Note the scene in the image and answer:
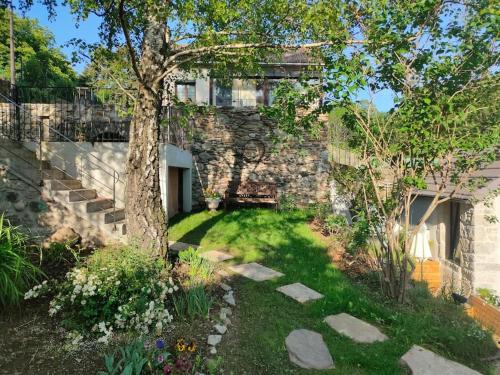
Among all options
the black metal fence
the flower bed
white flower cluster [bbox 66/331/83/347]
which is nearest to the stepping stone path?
white flower cluster [bbox 66/331/83/347]

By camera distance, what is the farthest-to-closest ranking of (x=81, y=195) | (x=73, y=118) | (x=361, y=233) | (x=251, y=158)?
(x=251, y=158), (x=73, y=118), (x=81, y=195), (x=361, y=233)

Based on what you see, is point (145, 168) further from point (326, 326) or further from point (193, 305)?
point (326, 326)

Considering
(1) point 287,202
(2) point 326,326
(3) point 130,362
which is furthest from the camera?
(1) point 287,202

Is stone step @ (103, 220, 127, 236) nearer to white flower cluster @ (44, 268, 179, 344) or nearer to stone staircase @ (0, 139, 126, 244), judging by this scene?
stone staircase @ (0, 139, 126, 244)

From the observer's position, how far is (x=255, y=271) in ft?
19.0

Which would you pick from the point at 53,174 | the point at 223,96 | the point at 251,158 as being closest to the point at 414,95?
the point at 53,174

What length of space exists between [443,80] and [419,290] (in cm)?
334

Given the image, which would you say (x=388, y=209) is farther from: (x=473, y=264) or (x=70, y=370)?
(x=70, y=370)

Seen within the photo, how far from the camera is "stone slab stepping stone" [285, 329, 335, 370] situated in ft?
10.4

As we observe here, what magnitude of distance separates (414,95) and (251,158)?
29.7 ft

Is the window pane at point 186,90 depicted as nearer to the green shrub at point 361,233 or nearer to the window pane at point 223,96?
the window pane at point 223,96

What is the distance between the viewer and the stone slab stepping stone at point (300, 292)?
4691mm

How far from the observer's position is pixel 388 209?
5.16 meters

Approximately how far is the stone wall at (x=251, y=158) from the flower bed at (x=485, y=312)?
22.0 feet
